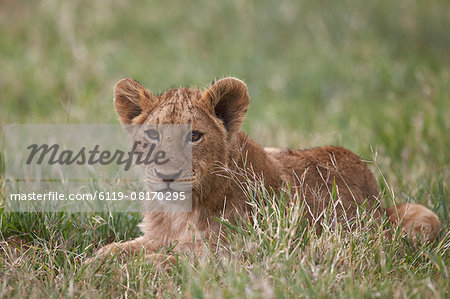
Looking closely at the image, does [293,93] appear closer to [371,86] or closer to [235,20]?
[371,86]

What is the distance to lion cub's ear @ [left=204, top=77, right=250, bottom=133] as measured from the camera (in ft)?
14.9

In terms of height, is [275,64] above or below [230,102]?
below

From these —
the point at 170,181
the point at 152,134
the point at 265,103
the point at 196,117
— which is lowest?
the point at 265,103

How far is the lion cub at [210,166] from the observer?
4414mm

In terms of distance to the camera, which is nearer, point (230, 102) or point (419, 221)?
point (230, 102)

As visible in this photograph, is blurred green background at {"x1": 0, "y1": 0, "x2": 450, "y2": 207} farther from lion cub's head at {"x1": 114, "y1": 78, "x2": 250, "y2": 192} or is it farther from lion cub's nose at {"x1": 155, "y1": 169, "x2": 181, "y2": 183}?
lion cub's nose at {"x1": 155, "y1": 169, "x2": 181, "y2": 183}

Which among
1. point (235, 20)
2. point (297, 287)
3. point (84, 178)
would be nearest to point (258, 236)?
point (297, 287)

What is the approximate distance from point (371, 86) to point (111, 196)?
6.66m

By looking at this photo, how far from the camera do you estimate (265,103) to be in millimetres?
10492

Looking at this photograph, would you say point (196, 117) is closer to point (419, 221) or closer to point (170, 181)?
point (170, 181)

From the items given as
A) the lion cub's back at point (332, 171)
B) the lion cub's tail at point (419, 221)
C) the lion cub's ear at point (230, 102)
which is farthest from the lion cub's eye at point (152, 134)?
the lion cub's tail at point (419, 221)

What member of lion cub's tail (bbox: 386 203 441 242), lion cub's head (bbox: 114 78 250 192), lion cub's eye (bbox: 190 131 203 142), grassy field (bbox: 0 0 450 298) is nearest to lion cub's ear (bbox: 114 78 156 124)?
lion cub's head (bbox: 114 78 250 192)

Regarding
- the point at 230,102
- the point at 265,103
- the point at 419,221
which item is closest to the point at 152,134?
the point at 230,102

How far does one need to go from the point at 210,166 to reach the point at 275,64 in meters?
7.73
